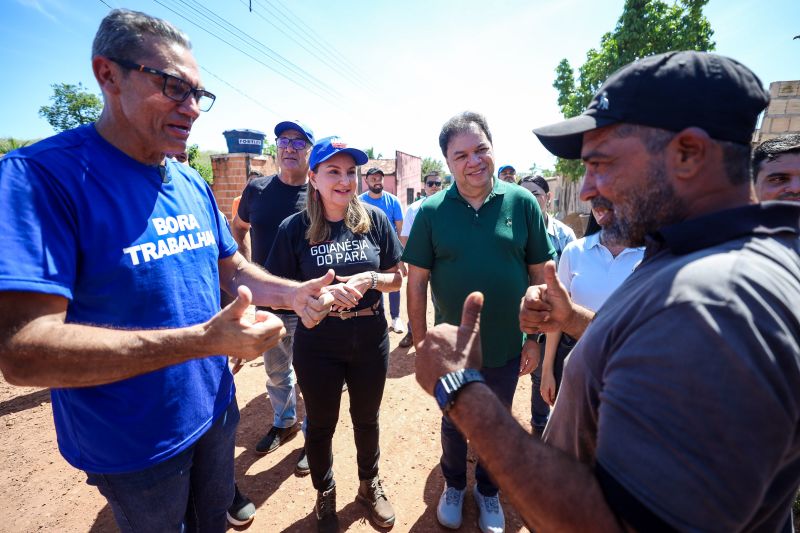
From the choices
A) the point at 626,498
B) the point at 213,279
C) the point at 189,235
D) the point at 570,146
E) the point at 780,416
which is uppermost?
the point at 570,146

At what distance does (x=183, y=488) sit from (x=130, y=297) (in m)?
0.89

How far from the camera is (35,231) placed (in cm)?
125

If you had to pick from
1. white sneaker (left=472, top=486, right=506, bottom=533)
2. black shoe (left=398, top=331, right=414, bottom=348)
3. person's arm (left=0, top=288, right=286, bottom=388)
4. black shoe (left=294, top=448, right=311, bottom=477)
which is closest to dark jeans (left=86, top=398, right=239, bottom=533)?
person's arm (left=0, top=288, right=286, bottom=388)

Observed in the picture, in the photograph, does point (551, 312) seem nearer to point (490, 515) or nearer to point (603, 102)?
point (603, 102)

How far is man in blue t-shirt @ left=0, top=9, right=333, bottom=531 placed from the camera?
1.23 metres

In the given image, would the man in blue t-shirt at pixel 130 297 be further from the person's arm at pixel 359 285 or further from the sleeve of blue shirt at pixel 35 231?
the person's arm at pixel 359 285

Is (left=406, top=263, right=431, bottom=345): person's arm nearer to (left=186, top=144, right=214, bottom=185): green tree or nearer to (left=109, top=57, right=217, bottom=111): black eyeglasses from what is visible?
(left=109, top=57, right=217, bottom=111): black eyeglasses

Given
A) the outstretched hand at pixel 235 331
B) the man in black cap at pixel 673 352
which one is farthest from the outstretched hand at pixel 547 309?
the outstretched hand at pixel 235 331

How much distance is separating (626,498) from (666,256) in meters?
0.64

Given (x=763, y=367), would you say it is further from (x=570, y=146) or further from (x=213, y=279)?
(x=213, y=279)

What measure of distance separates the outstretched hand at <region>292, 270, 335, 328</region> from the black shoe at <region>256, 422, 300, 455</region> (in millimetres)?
2106

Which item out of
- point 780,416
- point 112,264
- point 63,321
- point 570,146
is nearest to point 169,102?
point 112,264

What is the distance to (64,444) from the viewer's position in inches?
61.4

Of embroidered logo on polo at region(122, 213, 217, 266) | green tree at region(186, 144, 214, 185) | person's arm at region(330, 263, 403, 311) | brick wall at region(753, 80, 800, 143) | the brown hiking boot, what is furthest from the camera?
green tree at region(186, 144, 214, 185)
